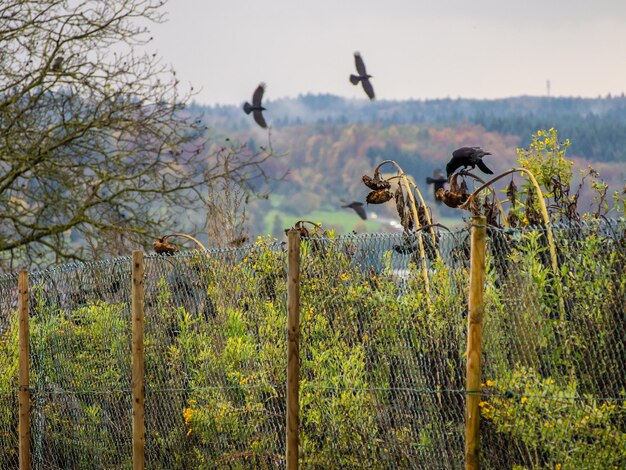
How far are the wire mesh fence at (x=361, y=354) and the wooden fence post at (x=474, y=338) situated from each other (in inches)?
5.8

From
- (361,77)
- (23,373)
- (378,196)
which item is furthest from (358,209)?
(378,196)

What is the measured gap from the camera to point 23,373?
10602 millimetres

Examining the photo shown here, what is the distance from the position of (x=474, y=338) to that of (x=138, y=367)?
3.42 m

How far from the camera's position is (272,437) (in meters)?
7.95

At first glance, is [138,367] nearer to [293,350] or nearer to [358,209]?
[293,350]

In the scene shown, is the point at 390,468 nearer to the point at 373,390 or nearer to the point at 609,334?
the point at 373,390

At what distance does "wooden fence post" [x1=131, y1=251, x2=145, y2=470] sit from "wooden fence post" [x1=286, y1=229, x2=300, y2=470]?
6.04 feet

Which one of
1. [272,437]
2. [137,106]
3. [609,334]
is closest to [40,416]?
[272,437]

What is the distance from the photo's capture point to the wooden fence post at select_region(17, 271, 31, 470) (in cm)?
1049

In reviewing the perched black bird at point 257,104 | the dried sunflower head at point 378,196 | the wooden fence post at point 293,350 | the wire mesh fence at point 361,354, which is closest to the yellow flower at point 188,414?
the wire mesh fence at point 361,354

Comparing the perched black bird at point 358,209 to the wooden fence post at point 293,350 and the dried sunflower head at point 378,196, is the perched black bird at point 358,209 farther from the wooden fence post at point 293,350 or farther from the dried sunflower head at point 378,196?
the wooden fence post at point 293,350

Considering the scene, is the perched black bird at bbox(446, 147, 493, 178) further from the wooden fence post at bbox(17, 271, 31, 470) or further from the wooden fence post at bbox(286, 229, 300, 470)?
the wooden fence post at bbox(17, 271, 31, 470)

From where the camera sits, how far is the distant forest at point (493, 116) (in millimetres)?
84625

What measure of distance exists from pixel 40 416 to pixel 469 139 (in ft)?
280
